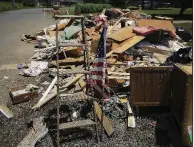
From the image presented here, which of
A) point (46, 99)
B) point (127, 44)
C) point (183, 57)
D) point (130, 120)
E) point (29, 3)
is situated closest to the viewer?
point (130, 120)

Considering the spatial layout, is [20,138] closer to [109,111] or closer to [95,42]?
[109,111]

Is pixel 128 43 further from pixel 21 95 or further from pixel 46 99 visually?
pixel 21 95

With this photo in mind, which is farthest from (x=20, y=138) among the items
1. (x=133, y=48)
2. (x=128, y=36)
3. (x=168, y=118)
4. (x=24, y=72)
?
(x=128, y=36)

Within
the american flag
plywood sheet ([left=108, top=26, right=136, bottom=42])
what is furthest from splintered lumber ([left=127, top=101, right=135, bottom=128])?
plywood sheet ([left=108, top=26, right=136, bottom=42])

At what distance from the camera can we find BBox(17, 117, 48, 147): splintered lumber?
5.75 meters

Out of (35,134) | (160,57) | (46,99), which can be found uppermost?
(160,57)

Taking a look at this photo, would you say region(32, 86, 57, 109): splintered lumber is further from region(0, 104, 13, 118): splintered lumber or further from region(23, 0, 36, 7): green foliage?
region(23, 0, 36, 7): green foliage

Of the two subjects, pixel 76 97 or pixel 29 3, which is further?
pixel 29 3

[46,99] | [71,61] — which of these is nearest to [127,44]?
[71,61]

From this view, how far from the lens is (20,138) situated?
617 cm

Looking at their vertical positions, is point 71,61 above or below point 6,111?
above

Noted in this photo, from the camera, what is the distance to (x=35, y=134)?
236 inches

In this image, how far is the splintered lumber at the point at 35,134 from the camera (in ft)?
18.9

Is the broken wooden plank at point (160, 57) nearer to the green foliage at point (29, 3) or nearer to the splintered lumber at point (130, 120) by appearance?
the splintered lumber at point (130, 120)
